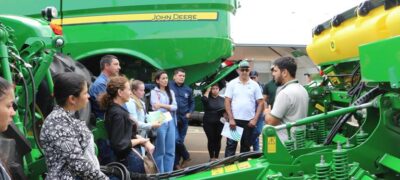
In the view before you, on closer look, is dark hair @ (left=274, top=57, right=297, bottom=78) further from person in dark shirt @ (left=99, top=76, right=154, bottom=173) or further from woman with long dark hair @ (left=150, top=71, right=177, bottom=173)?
woman with long dark hair @ (left=150, top=71, right=177, bottom=173)

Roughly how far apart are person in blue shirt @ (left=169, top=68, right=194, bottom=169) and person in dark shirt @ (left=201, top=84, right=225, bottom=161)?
13.1 inches

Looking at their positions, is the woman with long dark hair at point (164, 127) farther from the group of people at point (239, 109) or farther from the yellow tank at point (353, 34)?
the yellow tank at point (353, 34)

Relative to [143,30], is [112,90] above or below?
below

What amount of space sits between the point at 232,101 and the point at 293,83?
7.39ft

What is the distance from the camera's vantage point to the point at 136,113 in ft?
13.9

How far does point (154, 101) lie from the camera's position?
215 inches

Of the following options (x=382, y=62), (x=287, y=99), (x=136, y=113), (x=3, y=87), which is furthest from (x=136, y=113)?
(x=3, y=87)

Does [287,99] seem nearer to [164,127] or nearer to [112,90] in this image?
[112,90]

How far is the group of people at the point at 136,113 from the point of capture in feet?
7.72

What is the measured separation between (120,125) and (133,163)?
11.6 inches

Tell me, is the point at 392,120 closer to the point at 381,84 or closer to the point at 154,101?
the point at 381,84

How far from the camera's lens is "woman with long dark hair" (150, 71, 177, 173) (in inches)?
201

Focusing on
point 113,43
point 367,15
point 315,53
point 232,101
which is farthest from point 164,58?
point 367,15

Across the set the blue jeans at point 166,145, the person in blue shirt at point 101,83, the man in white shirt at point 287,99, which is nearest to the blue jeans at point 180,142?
the blue jeans at point 166,145
